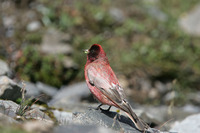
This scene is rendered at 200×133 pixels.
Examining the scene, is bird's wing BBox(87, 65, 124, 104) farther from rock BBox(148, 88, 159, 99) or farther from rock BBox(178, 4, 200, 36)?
rock BBox(178, 4, 200, 36)

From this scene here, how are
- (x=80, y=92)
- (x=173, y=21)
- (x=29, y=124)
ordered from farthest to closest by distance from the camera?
1. (x=173, y=21)
2. (x=80, y=92)
3. (x=29, y=124)

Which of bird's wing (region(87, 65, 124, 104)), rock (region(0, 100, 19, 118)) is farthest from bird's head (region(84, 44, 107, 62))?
rock (region(0, 100, 19, 118))

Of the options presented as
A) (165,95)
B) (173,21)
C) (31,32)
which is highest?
(173,21)

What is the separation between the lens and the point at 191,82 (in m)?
9.96

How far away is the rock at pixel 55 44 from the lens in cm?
906

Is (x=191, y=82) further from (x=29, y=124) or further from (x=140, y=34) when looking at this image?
(x=29, y=124)

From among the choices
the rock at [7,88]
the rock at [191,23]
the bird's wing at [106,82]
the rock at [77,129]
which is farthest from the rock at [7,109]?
the rock at [191,23]

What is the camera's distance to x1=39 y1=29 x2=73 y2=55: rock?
29.7ft

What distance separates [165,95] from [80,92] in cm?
292

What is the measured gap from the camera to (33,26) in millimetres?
9922

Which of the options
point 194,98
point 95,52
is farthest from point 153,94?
point 95,52

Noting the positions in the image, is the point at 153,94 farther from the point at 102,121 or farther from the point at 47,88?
the point at 102,121

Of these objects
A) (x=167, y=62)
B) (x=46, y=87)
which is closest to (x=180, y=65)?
(x=167, y=62)

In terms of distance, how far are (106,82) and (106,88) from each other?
11cm
